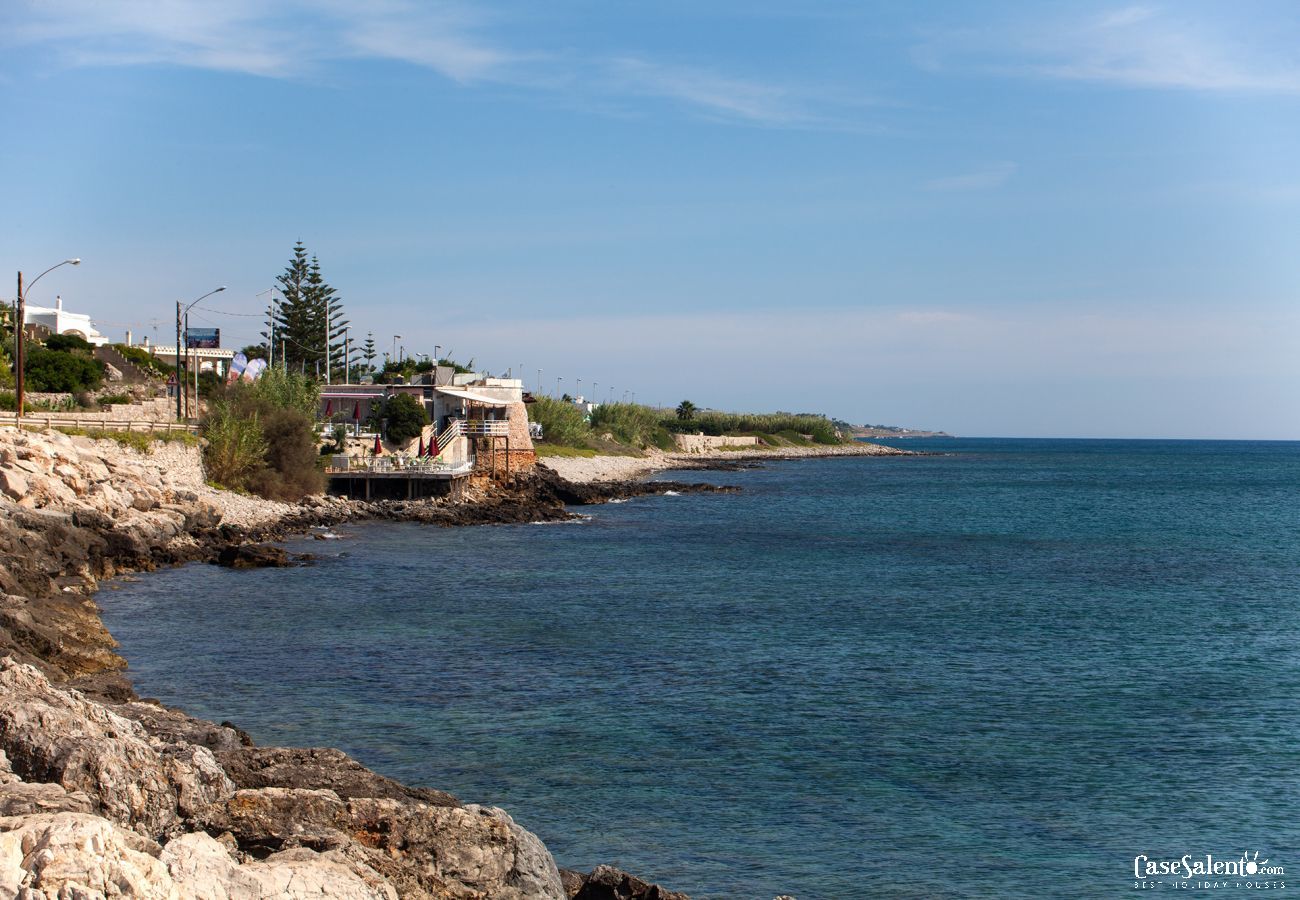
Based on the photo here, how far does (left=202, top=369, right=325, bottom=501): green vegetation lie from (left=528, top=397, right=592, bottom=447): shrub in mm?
41587

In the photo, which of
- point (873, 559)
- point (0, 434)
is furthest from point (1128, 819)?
point (0, 434)

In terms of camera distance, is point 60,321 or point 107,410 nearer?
point 107,410

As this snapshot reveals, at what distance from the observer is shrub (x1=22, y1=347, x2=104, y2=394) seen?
53125mm

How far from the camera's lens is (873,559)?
127 feet

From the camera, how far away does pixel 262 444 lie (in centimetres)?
4469

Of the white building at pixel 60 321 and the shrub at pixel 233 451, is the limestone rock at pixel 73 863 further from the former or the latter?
the white building at pixel 60 321

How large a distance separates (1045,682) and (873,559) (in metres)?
19.4

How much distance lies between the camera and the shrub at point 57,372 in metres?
53.1

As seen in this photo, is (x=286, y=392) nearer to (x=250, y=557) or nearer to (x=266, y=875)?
(x=250, y=557)

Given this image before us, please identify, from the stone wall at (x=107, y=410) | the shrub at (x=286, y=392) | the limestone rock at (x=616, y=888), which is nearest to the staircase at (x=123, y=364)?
the stone wall at (x=107, y=410)

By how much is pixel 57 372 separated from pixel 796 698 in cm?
4702

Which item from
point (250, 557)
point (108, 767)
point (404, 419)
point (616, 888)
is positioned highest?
point (404, 419)

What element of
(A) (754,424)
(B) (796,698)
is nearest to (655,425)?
(A) (754,424)

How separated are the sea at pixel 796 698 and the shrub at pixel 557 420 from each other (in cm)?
5310
